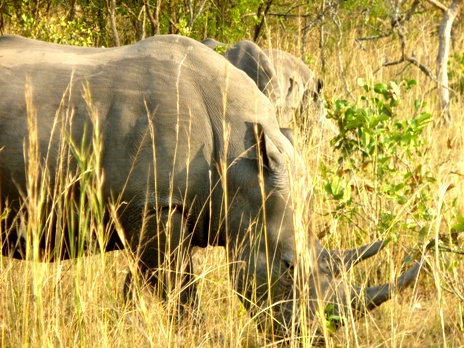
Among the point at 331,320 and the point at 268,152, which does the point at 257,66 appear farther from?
the point at 331,320

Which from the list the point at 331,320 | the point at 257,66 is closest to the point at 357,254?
the point at 331,320

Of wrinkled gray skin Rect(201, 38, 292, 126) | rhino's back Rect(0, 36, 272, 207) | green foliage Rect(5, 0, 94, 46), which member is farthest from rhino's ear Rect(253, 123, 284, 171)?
green foliage Rect(5, 0, 94, 46)

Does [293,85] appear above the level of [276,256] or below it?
above

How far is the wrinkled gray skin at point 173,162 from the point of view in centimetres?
459

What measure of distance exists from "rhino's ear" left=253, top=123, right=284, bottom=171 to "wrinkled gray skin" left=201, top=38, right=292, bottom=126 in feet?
10.5

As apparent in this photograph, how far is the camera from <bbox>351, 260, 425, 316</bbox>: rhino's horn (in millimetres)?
4328

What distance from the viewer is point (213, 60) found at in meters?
4.93

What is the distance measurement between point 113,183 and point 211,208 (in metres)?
0.53

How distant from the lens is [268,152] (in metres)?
4.64

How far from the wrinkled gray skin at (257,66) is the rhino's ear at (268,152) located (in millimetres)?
3204

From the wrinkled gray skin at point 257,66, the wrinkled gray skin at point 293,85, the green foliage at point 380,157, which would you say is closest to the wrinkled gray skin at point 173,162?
the green foliage at point 380,157

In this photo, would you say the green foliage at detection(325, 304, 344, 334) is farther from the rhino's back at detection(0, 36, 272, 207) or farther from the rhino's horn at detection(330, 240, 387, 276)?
the rhino's back at detection(0, 36, 272, 207)

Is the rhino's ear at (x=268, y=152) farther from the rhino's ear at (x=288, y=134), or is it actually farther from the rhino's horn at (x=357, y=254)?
the rhino's horn at (x=357, y=254)

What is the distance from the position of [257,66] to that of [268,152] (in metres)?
3.93
